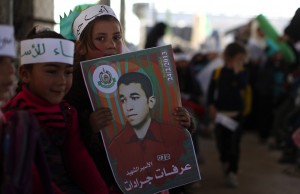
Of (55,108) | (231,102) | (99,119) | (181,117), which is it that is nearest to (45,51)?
(55,108)

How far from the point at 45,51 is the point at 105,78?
12.5 inches

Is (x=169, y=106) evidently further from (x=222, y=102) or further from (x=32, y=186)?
(x=222, y=102)

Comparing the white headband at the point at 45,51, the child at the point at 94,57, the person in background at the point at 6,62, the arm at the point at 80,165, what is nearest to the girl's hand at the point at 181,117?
the child at the point at 94,57

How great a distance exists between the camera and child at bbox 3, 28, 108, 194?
2.00 m

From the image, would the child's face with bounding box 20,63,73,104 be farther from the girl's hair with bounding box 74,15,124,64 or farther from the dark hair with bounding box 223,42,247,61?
the dark hair with bounding box 223,42,247,61

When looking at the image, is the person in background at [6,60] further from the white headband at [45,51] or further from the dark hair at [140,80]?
the dark hair at [140,80]

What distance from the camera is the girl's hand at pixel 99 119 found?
7.11 ft

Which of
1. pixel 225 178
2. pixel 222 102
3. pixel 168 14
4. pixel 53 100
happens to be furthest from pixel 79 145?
pixel 168 14

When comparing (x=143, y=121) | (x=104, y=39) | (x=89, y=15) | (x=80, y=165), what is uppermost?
(x=89, y=15)

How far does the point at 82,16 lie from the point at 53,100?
0.66 m

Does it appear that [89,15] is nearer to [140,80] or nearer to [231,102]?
[140,80]

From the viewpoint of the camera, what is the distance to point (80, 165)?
2084 millimetres

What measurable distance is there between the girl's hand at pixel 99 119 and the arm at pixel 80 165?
0.09 meters

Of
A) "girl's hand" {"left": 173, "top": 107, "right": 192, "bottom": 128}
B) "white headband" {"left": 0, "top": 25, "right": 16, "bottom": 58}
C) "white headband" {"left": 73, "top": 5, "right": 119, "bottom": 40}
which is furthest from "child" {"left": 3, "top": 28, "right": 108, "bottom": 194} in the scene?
"girl's hand" {"left": 173, "top": 107, "right": 192, "bottom": 128}
